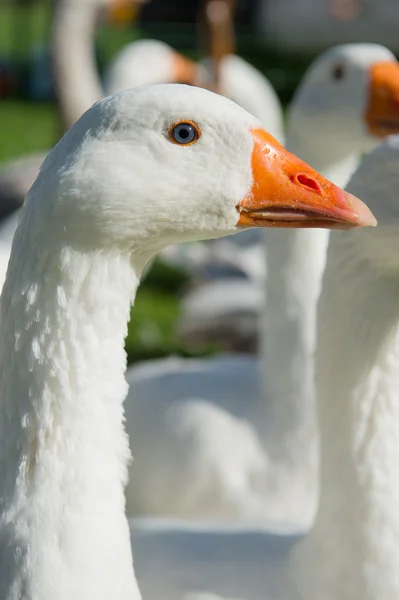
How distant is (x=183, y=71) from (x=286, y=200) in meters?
7.36

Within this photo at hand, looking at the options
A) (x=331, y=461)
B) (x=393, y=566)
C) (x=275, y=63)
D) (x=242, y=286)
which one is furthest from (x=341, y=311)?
(x=275, y=63)

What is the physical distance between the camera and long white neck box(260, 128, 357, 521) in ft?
14.6

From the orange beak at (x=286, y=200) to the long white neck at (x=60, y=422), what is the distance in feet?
0.94

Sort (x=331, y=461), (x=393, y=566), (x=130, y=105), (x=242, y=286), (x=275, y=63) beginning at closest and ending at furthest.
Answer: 1. (x=130, y=105)
2. (x=393, y=566)
3. (x=331, y=461)
4. (x=242, y=286)
5. (x=275, y=63)

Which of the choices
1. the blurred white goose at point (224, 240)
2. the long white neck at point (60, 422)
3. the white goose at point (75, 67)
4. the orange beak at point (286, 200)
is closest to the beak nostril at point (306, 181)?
the orange beak at point (286, 200)

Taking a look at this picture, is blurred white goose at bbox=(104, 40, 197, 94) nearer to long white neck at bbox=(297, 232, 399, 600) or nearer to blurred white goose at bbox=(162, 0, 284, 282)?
blurred white goose at bbox=(162, 0, 284, 282)

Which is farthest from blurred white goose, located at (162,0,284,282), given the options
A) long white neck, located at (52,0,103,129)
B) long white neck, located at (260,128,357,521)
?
long white neck, located at (260,128,357,521)

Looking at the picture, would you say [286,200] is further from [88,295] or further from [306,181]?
[88,295]

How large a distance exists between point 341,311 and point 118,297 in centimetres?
103

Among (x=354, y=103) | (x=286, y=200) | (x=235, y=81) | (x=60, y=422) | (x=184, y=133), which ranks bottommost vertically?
(x=235, y=81)

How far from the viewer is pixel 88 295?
2268mm

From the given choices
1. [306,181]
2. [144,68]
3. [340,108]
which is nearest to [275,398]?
[340,108]

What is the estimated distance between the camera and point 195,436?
4.39m

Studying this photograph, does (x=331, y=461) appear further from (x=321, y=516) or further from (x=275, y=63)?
(x=275, y=63)
